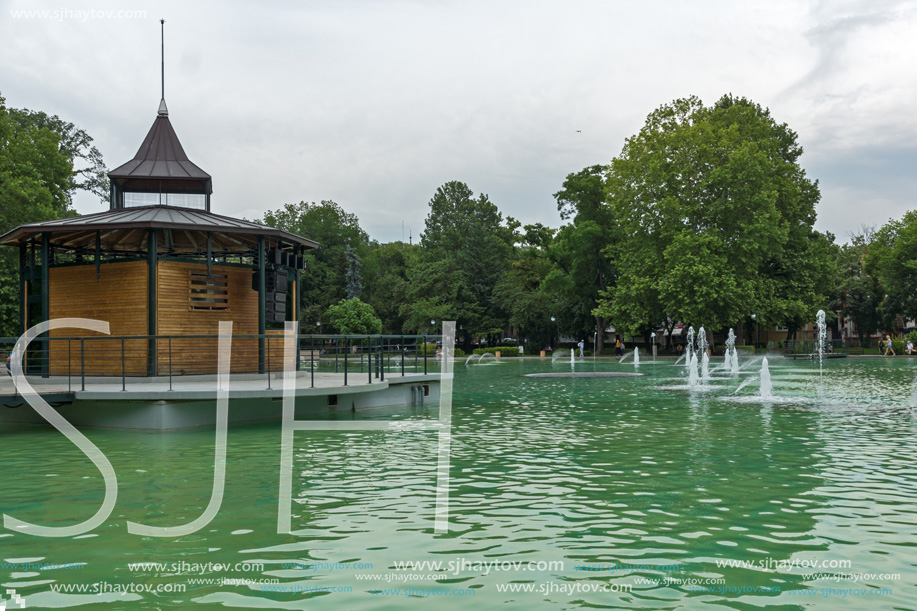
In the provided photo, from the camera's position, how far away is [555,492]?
A: 990 centimetres

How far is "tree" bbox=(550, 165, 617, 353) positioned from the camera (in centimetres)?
6431

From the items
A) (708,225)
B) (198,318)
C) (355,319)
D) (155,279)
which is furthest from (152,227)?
(708,225)

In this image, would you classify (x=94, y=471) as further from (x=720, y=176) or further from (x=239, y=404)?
(x=720, y=176)

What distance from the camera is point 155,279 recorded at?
1944cm

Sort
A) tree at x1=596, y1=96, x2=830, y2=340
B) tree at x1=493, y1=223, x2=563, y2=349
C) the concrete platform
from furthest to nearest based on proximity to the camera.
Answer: tree at x1=493, y1=223, x2=563, y2=349 < tree at x1=596, y1=96, x2=830, y2=340 < the concrete platform

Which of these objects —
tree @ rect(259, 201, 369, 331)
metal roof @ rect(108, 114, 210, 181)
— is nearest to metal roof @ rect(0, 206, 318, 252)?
metal roof @ rect(108, 114, 210, 181)

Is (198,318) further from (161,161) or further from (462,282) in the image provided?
(462,282)

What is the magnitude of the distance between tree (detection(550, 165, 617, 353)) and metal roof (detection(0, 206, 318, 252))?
140 ft

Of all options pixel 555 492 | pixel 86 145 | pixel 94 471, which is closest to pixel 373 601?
pixel 555 492

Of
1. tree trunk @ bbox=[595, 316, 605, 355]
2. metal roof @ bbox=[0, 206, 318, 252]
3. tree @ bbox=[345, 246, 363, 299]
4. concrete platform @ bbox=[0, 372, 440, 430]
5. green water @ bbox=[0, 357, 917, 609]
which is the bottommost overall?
green water @ bbox=[0, 357, 917, 609]

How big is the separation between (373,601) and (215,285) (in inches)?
639

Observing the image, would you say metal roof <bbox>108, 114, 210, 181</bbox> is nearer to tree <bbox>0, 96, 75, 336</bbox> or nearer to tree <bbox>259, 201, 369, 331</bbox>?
tree <bbox>0, 96, 75, 336</bbox>

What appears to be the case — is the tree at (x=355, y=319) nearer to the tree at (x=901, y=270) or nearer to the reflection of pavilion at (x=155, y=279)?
the reflection of pavilion at (x=155, y=279)

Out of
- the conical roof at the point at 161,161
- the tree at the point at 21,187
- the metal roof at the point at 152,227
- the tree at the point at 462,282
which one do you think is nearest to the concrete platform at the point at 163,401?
the metal roof at the point at 152,227
